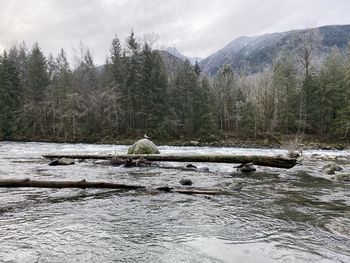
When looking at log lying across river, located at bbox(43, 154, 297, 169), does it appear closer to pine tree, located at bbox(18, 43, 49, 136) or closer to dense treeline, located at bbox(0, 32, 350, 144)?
dense treeline, located at bbox(0, 32, 350, 144)

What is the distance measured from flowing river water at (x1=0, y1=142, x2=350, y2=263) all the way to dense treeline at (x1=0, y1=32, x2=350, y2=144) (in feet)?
154

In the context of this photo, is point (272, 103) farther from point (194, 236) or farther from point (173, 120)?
point (194, 236)

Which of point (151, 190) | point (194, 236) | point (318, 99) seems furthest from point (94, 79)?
point (194, 236)

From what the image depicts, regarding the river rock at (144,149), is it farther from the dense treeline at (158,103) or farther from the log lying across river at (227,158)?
the dense treeline at (158,103)

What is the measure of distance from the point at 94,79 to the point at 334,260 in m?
72.0

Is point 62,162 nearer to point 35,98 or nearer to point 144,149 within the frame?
point 144,149

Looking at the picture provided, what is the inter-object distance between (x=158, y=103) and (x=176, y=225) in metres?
54.5

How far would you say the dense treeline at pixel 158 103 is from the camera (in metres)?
58.9

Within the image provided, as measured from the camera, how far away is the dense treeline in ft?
193

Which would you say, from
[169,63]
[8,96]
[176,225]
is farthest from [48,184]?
[169,63]

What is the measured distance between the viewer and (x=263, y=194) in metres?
12.3

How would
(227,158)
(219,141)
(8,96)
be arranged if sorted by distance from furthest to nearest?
(8,96) < (219,141) < (227,158)

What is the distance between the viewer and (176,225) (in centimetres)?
821

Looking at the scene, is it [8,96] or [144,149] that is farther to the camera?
[8,96]
